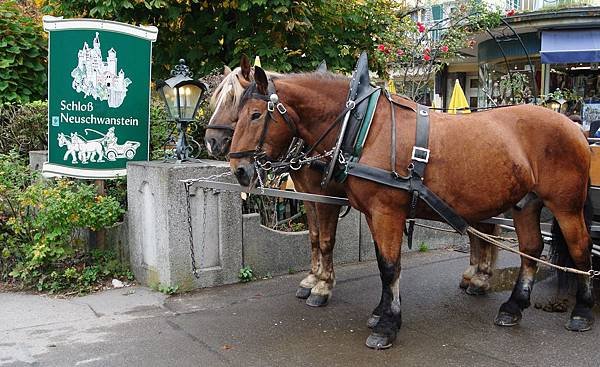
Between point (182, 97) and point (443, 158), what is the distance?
9.11 feet

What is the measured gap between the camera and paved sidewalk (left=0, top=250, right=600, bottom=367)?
400cm

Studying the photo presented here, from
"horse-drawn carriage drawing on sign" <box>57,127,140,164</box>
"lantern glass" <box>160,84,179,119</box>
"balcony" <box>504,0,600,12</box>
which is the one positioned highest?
"balcony" <box>504,0,600,12</box>

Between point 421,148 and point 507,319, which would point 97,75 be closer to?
point 421,148

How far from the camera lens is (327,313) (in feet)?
16.5

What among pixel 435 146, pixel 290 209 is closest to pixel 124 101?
pixel 290 209

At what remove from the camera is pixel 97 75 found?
585cm

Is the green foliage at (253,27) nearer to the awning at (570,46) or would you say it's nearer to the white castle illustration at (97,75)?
the white castle illustration at (97,75)

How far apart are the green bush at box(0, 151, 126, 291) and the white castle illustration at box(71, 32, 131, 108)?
3.10ft

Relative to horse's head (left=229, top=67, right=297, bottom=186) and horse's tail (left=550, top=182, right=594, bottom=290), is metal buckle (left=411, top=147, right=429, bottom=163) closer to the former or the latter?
horse's head (left=229, top=67, right=297, bottom=186)

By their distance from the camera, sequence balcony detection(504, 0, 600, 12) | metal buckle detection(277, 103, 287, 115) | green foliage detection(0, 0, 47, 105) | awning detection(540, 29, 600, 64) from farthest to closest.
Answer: balcony detection(504, 0, 600, 12), awning detection(540, 29, 600, 64), green foliage detection(0, 0, 47, 105), metal buckle detection(277, 103, 287, 115)

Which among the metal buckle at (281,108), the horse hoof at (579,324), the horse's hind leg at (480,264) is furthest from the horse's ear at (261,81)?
the horse hoof at (579,324)

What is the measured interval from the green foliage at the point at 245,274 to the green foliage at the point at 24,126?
3.18m

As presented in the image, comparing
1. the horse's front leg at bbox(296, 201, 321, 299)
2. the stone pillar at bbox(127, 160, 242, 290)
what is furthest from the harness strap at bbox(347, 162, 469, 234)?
the stone pillar at bbox(127, 160, 242, 290)

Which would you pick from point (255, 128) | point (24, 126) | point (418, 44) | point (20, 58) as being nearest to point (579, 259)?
point (255, 128)
